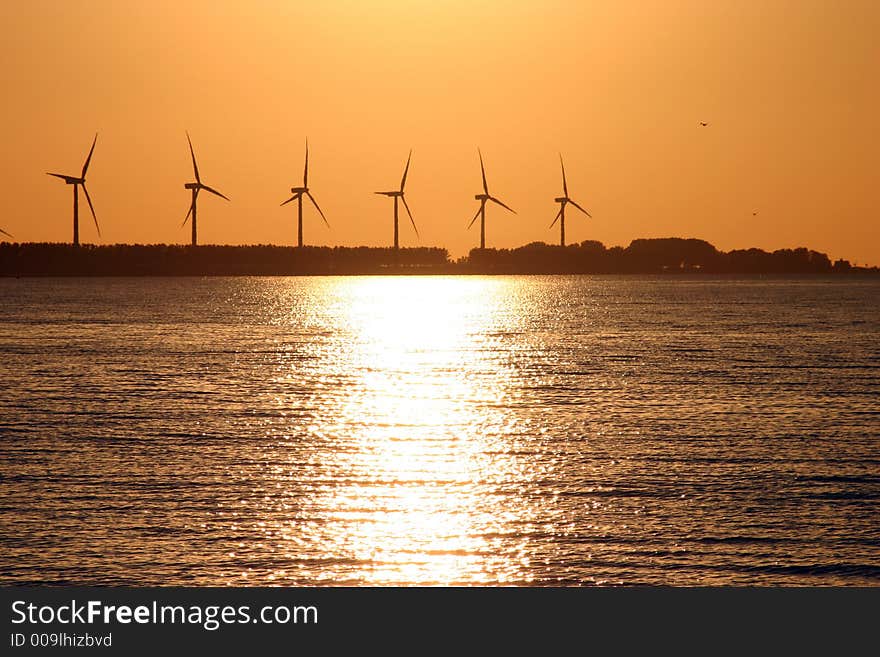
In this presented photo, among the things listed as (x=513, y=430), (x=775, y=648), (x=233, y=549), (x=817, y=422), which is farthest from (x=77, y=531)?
(x=817, y=422)

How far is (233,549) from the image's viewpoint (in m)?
32.7

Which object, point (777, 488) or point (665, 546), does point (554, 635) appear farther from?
point (777, 488)

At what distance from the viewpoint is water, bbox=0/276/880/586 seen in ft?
104

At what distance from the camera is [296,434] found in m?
55.3

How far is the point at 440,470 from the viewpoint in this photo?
148 feet

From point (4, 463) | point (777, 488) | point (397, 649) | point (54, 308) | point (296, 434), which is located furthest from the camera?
point (54, 308)

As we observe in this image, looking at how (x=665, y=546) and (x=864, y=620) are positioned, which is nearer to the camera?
(x=864, y=620)

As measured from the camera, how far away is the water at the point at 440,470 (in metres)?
31.6

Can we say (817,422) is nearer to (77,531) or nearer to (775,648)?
(77,531)

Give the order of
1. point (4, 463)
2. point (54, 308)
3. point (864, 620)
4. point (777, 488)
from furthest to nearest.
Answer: point (54, 308) < point (4, 463) < point (777, 488) < point (864, 620)

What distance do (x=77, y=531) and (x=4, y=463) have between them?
12.6m

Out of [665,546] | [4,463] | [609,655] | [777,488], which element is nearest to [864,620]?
[609,655]

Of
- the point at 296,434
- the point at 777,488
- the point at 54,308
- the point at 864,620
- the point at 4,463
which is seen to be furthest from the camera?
the point at 54,308

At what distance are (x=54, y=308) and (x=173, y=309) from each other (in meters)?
17.1
